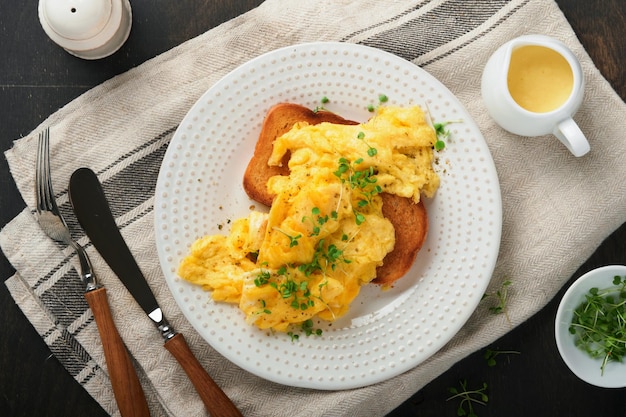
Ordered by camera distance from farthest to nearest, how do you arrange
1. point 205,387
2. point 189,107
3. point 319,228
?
point 189,107 → point 205,387 → point 319,228

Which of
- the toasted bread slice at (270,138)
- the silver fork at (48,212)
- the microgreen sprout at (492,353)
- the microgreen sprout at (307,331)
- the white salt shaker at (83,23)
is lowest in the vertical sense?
the microgreen sprout at (492,353)

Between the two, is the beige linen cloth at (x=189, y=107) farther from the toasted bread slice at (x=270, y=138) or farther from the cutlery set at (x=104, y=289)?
the toasted bread slice at (x=270, y=138)

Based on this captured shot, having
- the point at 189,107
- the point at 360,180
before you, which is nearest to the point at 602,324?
the point at 360,180

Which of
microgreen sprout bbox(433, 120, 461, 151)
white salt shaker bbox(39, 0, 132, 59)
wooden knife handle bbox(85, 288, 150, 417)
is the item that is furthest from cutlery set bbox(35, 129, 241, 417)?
microgreen sprout bbox(433, 120, 461, 151)

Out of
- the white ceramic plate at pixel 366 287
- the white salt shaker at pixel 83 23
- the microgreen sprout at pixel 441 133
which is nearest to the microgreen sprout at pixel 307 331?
the white ceramic plate at pixel 366 287

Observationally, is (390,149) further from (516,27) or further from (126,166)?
(126,166)

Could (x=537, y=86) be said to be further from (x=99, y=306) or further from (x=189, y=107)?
(x=99, y=306)
